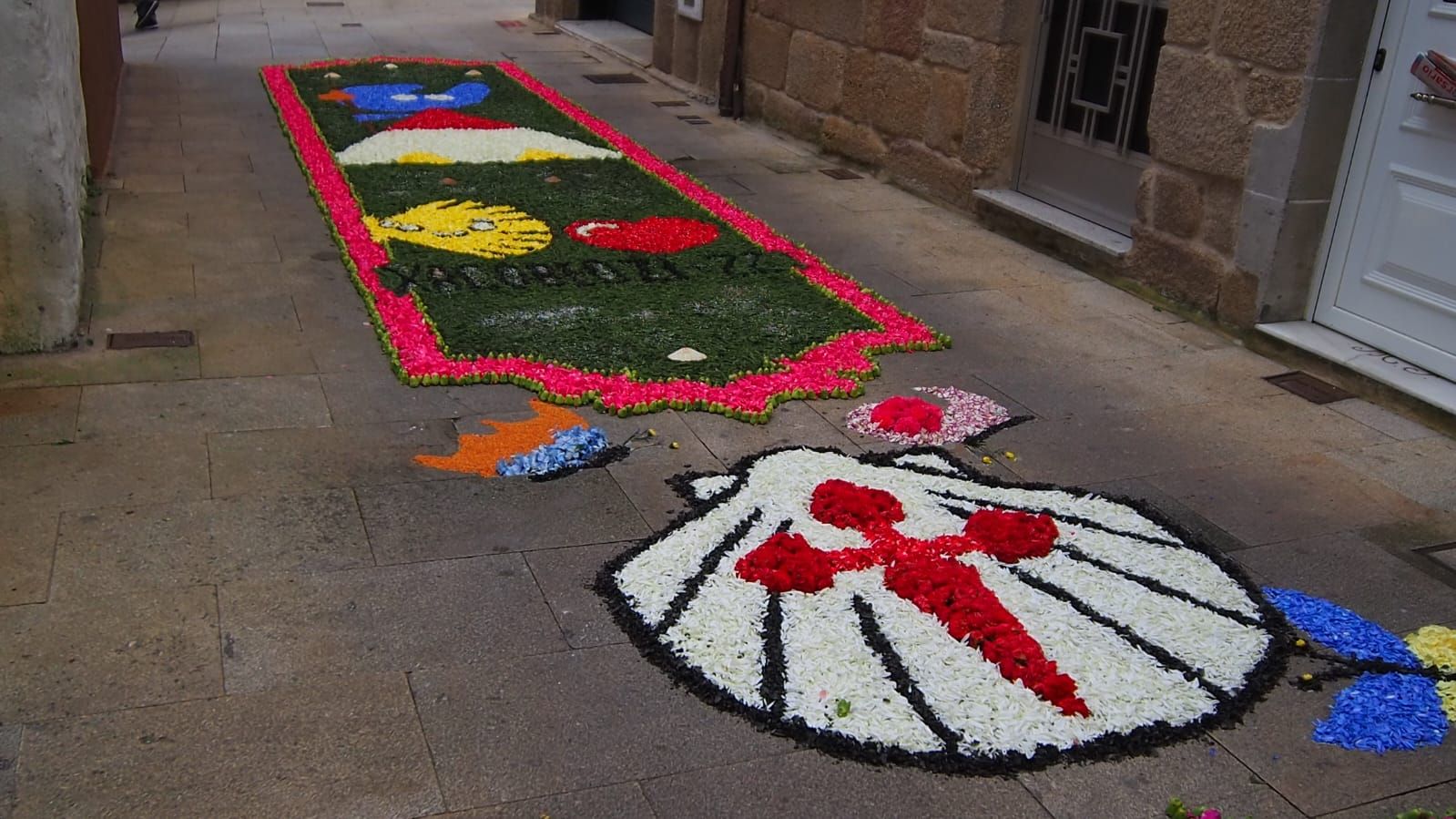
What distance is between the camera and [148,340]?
209 inches

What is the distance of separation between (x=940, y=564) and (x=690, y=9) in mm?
8578

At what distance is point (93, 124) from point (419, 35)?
6389 mm

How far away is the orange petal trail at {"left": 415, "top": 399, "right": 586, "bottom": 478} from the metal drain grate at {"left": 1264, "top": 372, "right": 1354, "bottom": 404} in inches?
117

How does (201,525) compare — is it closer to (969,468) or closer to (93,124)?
(969,468)

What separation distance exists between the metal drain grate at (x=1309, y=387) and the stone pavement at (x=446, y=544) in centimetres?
7

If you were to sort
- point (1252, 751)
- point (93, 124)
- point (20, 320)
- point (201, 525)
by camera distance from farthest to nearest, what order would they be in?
1. point (93, 124)
2. point (20, 320)
3. point (201, 525)
4. point (1252, 751)

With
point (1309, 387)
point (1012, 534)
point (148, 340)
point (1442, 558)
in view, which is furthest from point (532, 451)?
point (1309, 387)

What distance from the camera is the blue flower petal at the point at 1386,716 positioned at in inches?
123

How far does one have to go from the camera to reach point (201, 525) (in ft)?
12.7

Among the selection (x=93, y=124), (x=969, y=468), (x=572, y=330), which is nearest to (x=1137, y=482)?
(x=969, y=468)

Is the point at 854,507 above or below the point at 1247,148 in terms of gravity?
below

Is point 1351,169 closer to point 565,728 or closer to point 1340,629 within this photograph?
point 1340,629

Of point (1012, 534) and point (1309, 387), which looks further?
point (1309, 387)

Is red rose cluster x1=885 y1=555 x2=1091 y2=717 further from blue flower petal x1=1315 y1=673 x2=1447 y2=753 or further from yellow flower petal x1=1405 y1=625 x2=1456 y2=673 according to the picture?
yellow flower petal x1=1405 y1=625 x2=1456 y2=673
